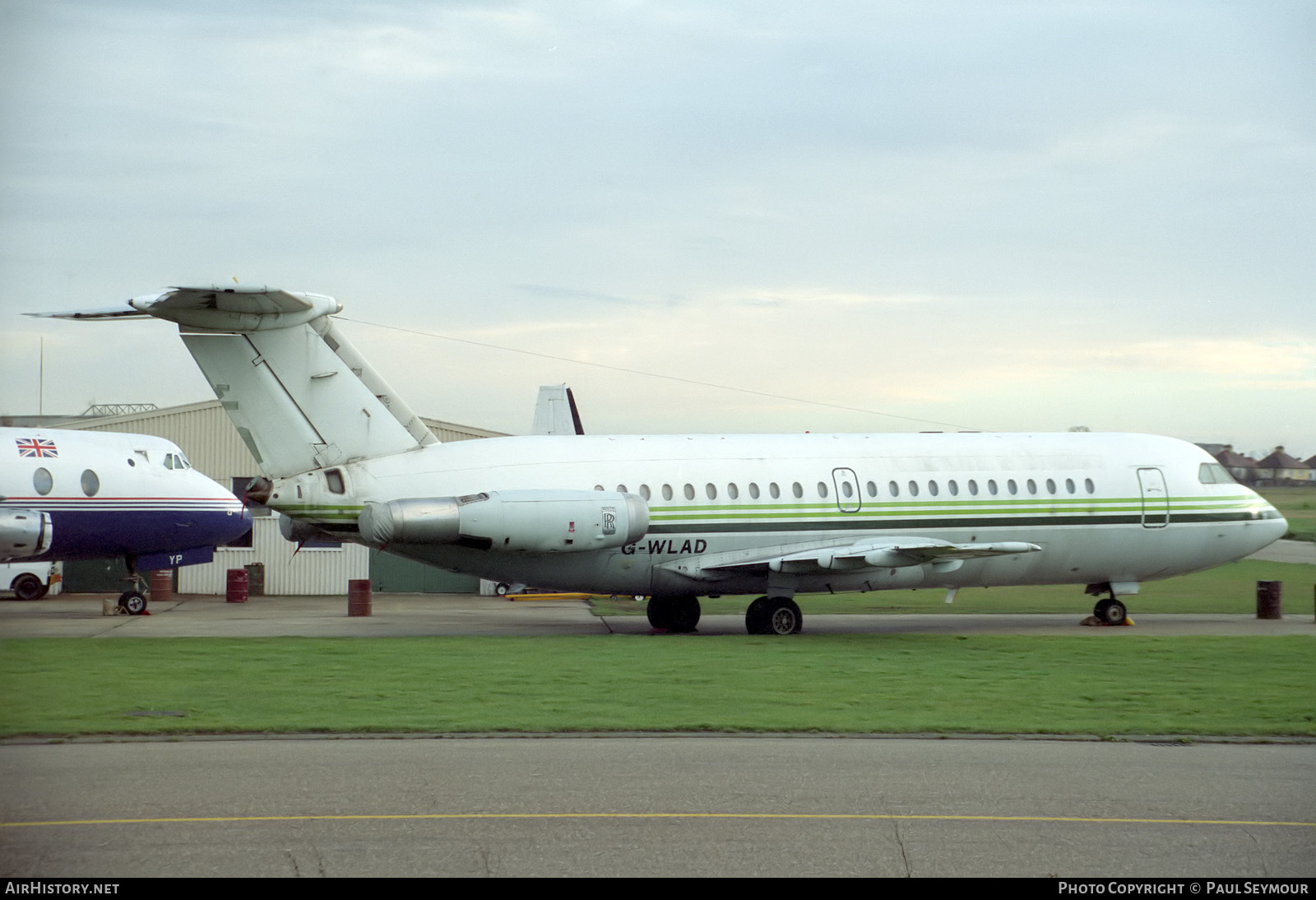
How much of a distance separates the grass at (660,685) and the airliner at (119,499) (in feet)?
24.5

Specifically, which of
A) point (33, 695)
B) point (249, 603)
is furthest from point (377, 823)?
point (249, 603)

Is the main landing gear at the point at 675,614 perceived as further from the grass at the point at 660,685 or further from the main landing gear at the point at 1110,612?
the main landing gear at the point at 1110,612

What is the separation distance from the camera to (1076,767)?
1153 cm

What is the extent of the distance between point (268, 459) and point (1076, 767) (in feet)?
46.0

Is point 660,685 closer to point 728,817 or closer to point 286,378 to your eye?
point 728,817

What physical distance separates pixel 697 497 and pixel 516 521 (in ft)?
11.7

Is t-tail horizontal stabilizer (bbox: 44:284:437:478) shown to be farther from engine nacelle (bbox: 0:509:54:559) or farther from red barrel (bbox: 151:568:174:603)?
red barrel (bbox: 151:568:174:603)

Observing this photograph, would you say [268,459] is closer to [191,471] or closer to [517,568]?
[517,568]

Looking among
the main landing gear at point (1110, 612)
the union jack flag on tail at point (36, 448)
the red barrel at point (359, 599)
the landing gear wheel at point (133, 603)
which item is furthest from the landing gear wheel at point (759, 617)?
the union jack flag on tail at point (36, 448)

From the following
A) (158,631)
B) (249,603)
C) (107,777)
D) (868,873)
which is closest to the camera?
(868,873)

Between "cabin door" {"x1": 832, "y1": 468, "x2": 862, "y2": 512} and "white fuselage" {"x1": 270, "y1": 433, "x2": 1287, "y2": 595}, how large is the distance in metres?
0.02

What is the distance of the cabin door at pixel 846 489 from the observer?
24047mm

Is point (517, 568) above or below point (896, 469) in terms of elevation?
below

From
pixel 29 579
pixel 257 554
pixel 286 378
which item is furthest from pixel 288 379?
pixel 257 554
